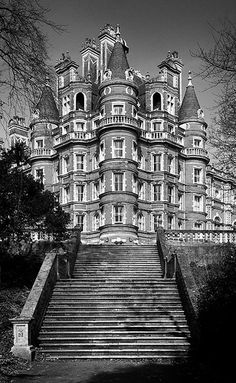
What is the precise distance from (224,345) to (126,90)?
1309 inches

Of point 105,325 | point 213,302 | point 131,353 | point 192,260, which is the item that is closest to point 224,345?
point 213,302

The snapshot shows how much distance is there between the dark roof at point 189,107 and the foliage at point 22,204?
29234 millimetres

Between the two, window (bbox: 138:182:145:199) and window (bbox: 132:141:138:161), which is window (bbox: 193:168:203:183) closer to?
window (bbox: 138:182:145:199)

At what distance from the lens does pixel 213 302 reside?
14625 millimetres

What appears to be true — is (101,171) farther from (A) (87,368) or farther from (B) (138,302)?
(A) (87,368)

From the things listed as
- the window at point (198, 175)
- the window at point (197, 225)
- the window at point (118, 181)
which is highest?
the window at point (198, 175)

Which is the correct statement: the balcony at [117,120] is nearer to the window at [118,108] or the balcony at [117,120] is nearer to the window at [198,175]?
the window at [118,108]

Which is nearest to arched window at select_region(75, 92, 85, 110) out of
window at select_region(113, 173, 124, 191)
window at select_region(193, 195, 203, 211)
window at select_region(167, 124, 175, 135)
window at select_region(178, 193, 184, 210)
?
window at select_region(167, 124, 175, 135)

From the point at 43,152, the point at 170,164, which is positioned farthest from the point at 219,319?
the point at 43,152

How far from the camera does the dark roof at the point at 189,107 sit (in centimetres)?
5100

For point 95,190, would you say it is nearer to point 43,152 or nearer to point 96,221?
point 96,221

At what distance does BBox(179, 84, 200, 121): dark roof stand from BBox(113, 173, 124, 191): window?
13.3 m

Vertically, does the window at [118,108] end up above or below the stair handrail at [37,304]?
above

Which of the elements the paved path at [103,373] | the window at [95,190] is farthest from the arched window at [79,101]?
the paved path at [103,373]
